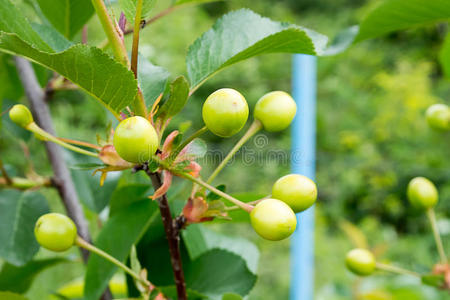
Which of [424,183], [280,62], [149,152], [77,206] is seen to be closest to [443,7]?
[424,183]

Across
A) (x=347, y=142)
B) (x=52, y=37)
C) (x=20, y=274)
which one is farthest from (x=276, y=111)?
(x=347, y=142)

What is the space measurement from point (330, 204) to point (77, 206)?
3.05 metres

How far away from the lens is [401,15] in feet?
1.51

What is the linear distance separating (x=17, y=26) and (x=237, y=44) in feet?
0.52

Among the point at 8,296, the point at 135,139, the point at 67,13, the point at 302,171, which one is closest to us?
the point at 135,139

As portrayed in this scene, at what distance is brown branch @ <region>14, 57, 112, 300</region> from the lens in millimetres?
509

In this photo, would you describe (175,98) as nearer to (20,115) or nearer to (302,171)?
(20,115)

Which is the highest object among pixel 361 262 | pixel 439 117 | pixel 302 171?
pixel 302 171

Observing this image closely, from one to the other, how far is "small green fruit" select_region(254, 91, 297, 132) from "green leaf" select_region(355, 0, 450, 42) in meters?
0.18

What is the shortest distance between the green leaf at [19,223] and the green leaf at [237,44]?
25 centimetres

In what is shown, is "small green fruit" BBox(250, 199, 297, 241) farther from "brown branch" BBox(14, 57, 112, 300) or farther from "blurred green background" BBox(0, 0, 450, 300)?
"blurred green background" BBox(0, 0, 450, 300)

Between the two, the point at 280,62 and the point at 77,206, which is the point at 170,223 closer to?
the point at 77,206

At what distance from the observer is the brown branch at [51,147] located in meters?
0.51

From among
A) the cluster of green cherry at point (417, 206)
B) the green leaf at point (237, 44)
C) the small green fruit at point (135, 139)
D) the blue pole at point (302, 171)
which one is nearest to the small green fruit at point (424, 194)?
the cluster of green cherry at point (417, 206)
